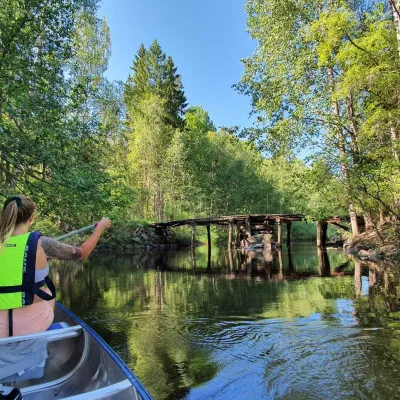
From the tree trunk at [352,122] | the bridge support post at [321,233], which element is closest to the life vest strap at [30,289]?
the tree trunk at [352,122]

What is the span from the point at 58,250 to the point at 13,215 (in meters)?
0.47

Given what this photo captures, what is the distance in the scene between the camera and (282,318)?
6754 mm

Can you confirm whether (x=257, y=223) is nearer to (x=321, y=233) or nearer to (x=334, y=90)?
(x=321, y=233)

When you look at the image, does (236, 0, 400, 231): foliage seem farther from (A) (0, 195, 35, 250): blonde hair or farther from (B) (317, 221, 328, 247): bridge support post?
(A) (0, 195, 35, 250): blonde hair

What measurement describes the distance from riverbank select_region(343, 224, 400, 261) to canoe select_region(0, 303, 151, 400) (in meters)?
14.3

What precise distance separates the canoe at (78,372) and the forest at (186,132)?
4.52 meters

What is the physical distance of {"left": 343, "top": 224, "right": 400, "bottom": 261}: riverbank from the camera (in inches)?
601

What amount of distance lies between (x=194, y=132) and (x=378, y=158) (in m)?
→ 26.7

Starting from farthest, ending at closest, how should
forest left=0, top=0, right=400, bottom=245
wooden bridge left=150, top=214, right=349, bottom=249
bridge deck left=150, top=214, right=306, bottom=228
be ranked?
bridge deck left=150, top=214, right=306, bottom=228 → wooden bridge left=150, top=214, right=349, bottom=249 → forest left=0, top=0, right=400, bottom=245

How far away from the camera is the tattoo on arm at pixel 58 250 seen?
2.70 meters

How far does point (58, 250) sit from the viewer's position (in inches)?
106

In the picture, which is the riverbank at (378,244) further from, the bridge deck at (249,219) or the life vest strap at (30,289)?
the life vest strap at (30,289)

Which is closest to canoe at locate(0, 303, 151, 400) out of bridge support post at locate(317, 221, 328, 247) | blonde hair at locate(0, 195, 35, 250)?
blonde hair at locate(0, 195, 35, 250)

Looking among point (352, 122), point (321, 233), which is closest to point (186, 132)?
point (321, 233)
